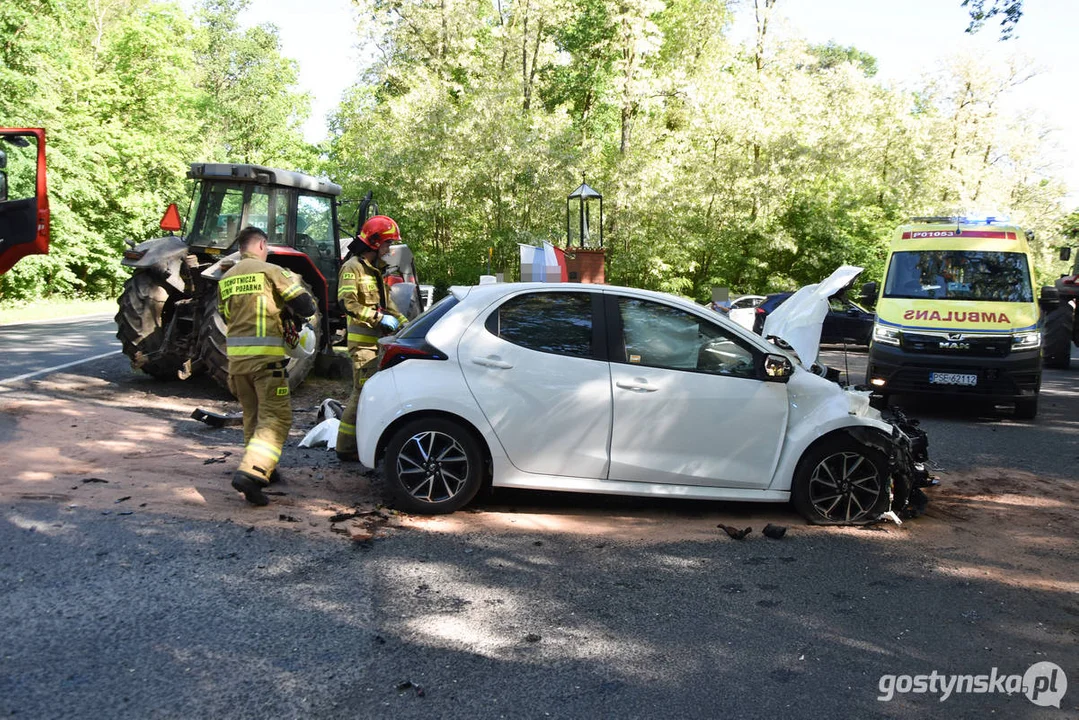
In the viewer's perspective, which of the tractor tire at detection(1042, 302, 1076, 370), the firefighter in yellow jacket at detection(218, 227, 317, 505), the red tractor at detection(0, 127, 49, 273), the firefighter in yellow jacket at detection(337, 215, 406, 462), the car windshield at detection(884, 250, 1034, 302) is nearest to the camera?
the firefighter in yellow jacket at detection(218, 227, 317, 505)

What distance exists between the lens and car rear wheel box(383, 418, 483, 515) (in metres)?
5.79

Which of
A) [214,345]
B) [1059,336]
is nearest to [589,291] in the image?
[214,345]

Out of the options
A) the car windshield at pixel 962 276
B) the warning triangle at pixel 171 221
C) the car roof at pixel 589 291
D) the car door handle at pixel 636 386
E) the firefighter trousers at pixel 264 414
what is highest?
the warning triangle at pixel 171 221

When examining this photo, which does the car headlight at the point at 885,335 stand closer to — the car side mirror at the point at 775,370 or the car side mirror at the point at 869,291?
the car side mirror at the point at 869,291

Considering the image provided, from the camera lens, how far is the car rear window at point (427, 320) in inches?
237

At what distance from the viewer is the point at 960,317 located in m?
10.6

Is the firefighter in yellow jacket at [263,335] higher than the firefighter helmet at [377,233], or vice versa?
the firefighter helmet at [377,233]

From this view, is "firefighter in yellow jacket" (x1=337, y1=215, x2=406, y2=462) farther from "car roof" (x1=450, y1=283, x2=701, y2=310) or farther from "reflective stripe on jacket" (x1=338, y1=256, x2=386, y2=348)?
"car roof" (x1=450, y1=283, x2=701, y2=310)

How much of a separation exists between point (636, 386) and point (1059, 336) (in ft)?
47.6

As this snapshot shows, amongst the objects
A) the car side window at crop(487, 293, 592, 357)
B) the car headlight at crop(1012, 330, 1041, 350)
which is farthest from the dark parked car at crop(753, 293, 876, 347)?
the car side window at crop(487, 293, 592, 357)

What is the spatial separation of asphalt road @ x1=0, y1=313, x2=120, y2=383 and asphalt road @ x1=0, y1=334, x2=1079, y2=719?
A: 669cm

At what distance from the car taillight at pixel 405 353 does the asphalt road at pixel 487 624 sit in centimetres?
123

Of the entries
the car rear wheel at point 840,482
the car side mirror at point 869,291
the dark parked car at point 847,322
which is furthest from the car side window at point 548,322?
the dark parked car at point 847,322

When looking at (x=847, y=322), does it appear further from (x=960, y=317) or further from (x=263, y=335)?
(x=263, y=335)
